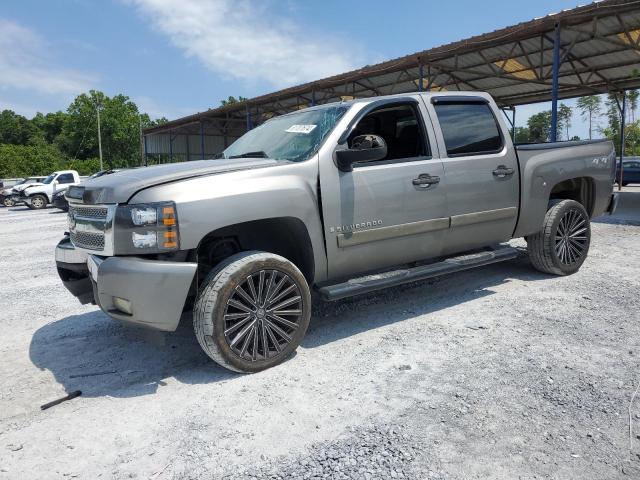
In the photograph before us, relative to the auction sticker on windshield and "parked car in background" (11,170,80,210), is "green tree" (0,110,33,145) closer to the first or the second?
"parked car in background" (11,170,80,210)

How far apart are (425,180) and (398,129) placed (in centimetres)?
90

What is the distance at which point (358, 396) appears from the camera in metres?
2.81

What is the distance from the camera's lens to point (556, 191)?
5.39m

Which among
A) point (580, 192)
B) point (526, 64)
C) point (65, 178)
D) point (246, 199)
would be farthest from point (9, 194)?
point (580, 192)

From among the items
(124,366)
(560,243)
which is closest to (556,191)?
(560,243)

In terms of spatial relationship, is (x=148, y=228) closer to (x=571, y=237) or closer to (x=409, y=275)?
(x=409, y=275)

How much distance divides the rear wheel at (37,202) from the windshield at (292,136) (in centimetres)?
2020

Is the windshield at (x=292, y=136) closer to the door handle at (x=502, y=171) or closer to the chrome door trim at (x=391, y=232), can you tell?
the chrome door trim at (x=391, y=232)

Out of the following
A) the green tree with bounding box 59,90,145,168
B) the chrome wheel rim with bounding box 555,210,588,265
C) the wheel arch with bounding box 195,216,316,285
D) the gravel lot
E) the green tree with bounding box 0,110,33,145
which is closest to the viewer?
the gravel lot

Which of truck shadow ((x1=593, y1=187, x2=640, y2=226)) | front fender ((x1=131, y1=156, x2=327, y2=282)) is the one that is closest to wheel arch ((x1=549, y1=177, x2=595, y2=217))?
front fender ((x1=131, y1=156, x2=327, y2=282))

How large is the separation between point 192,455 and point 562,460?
1.76m

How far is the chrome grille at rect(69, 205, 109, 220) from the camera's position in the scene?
310 cm

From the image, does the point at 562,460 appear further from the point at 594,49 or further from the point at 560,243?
the point at 594,49

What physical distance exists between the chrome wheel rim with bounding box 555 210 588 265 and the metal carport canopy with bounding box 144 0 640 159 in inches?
291
